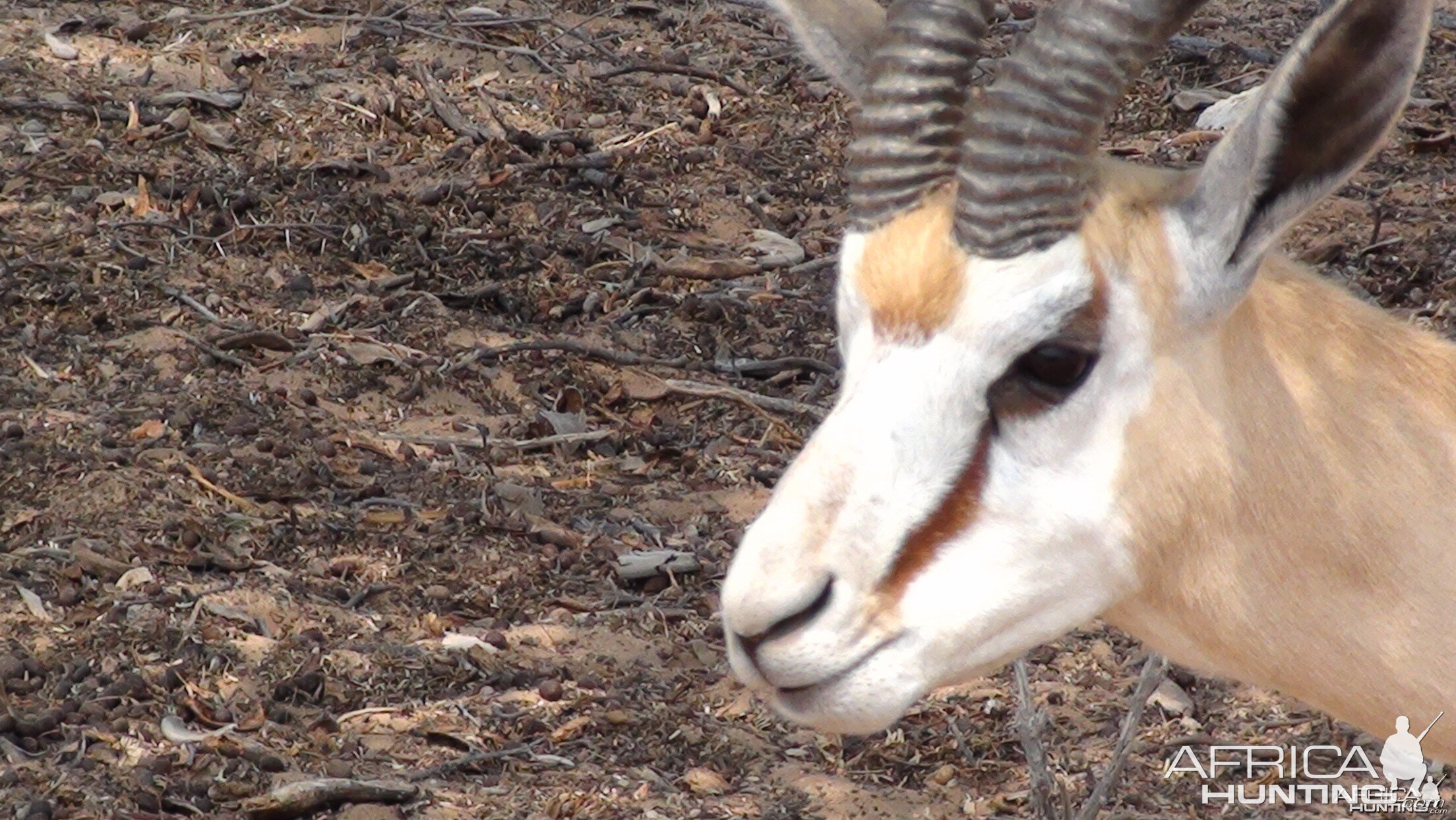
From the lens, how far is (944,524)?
9.14 feet

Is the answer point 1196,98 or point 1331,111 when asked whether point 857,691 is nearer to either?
point 1331,111

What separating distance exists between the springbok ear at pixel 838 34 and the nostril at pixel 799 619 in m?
1.13

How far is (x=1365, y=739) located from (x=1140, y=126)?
3.84 metres

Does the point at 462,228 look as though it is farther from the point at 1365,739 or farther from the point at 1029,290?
the point at 1029,290

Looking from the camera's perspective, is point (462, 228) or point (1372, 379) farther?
point (462, 228)

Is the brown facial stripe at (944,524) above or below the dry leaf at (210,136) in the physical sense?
above

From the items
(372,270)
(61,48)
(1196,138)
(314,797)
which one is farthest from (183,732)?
(1196,138)

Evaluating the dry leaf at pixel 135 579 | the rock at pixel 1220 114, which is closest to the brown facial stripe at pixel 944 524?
the dry leaf at pixel 135 579

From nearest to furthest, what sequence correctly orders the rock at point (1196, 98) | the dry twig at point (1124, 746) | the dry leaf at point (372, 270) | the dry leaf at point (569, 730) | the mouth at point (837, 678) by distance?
the mouth at point (837, 678) < the dry twig at point (1124, 746) < the dry leaf at point (569, 730) < the dry leaf at point (372, 270) < the rock at point (1196, 98)

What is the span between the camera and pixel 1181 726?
16.0 ft

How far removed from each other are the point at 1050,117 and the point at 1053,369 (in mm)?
399

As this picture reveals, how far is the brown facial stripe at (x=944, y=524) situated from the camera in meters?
2.76

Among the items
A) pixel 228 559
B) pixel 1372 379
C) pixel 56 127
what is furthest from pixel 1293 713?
pixel 56 127

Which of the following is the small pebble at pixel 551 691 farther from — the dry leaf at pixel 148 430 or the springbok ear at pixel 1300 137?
the springbok ear at pixel 1300 137
